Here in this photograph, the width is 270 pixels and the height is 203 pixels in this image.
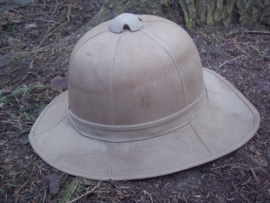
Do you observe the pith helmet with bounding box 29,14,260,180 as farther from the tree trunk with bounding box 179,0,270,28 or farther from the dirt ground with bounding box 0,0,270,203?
the tree trunk with bounding box 179,0,270,28

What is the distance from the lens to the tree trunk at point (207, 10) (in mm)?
3266

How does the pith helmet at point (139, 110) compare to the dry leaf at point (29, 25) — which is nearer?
the pith helmet at point (139, 110)

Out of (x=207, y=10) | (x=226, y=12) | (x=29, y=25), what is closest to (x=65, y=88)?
(x=207, y=10)

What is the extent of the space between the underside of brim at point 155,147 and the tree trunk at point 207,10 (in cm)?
135

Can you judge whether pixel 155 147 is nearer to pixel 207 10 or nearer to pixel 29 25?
pixel 207 10

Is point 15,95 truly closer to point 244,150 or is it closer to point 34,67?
point 34,67

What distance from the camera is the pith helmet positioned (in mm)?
1882

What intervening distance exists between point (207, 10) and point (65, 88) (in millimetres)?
1699

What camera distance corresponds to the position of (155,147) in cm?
197

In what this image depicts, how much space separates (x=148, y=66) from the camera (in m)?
1.85

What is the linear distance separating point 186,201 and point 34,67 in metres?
2.30

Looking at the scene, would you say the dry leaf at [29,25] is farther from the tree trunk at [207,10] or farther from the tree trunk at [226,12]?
the tree trunk at [226,12]

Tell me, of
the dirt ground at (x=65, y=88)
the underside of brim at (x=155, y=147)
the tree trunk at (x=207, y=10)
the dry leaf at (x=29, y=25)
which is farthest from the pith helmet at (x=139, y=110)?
the dry leaf at (x=29, y=25)

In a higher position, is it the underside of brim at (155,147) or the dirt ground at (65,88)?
the underside of brim at (155,147)
